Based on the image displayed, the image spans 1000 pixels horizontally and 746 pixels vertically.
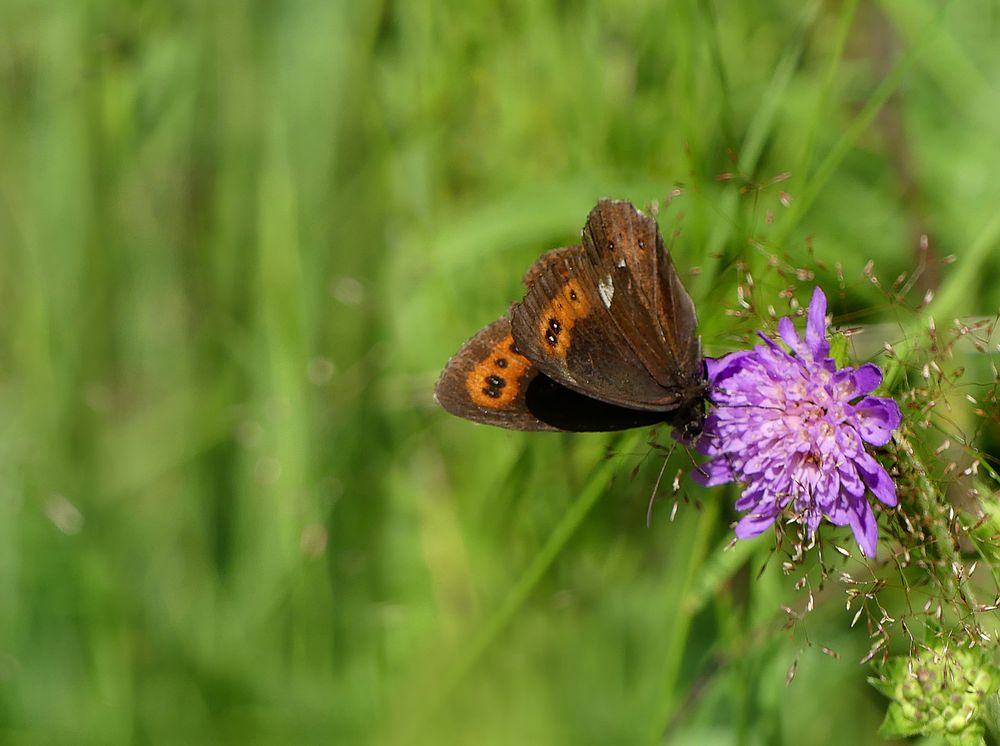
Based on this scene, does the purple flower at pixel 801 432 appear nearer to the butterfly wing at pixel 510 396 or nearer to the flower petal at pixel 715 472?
the flower petal at pixel 715 472

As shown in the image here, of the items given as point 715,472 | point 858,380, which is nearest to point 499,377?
point 715,472

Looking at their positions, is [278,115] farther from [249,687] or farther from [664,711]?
[664,711]

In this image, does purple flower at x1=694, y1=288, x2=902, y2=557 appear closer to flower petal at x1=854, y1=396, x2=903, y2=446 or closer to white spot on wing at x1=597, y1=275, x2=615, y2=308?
flower petal at x1=854, y1=396, x2=903, y2=446

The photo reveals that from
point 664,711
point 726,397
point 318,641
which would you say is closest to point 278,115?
→ point 318,641

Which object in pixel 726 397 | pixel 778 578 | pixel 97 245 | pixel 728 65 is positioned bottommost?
pixel 778 578

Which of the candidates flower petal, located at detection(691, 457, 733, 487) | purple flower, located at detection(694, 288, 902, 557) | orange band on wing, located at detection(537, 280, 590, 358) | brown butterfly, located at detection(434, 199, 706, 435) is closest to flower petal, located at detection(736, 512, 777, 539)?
purple flower, located at detection(694, 288, 902, 557)

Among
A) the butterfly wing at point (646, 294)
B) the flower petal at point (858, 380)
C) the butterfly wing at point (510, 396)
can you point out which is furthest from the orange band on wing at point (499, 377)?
the flower petal at point (858, 380)
